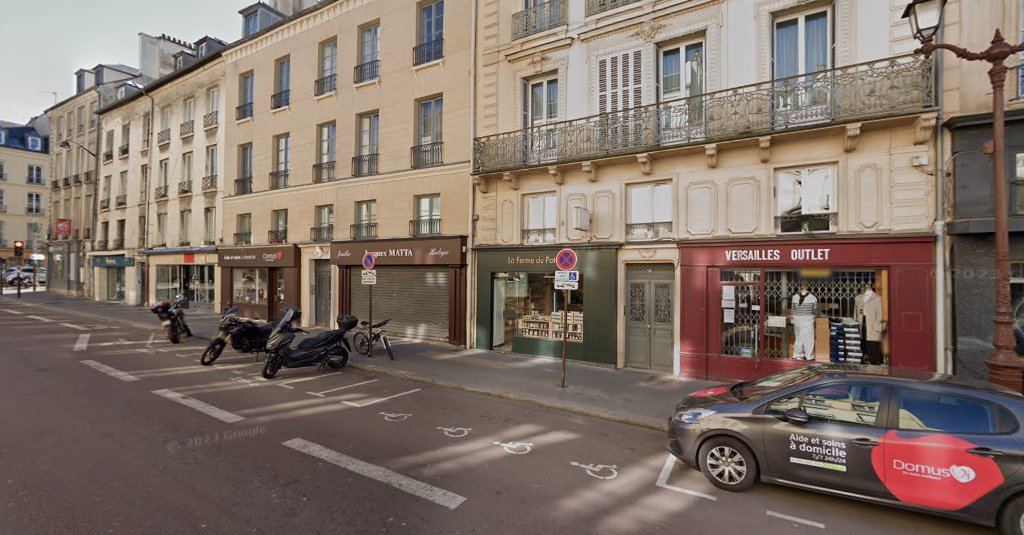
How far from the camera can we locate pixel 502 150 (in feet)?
41.0

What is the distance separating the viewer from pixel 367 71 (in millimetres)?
16000

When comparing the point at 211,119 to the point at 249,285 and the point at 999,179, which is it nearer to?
the point at 249,285

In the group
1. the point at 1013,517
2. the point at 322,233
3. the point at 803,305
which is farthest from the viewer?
the point at 322,233

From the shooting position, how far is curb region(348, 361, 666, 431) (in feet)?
23.0

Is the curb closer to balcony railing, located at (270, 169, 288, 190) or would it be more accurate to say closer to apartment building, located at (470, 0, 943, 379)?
apartment building, located at (470, 0, 943, 379)

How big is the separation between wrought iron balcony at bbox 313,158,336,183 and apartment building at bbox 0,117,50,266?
44381 millimetres

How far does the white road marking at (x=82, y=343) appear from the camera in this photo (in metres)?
12.1

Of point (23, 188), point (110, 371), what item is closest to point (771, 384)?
point (110, 371)

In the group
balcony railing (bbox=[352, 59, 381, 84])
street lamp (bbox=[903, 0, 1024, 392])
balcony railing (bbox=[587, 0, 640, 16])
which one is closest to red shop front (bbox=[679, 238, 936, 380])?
street lamp (bbox=[903, 0, 1024, 392])

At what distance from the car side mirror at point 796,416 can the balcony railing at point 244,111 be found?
875 inches

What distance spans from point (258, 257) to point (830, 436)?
65.4 ft

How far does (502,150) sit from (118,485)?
10.3m

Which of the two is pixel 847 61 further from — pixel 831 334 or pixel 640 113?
pixel 831 334

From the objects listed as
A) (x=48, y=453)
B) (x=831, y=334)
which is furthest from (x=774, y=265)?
(x=48, y=453)
